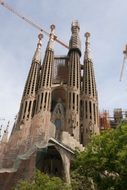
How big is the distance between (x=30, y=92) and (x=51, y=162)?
40.7 feet

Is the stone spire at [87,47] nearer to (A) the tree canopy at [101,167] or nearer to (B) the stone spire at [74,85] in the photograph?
(B) the stone spire at [74,85]

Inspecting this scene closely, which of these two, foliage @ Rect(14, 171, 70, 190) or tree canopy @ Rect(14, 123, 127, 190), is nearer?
tree canopy @ Rect(14, 123, 127, 190)

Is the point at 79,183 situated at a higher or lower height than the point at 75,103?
lower

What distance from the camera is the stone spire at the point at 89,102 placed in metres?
43.1

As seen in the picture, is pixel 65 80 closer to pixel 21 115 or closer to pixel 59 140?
pixel 21 115

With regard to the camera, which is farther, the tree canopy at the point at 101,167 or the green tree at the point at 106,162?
the tree canopy at the point at 101,167

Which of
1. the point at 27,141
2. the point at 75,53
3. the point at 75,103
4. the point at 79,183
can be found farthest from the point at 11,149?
the point at 75,53

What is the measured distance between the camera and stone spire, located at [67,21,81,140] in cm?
4300

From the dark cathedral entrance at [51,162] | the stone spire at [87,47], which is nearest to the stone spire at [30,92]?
the dark cathedral entrance at [51,162]

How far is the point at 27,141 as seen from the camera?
35.8 metres

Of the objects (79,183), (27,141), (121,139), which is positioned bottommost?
(79,183)

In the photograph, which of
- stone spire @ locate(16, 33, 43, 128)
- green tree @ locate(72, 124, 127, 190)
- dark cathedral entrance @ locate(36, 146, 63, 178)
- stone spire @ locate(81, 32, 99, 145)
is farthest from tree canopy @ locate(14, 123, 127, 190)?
stone spire @ locate(16, 33, 43, 128)

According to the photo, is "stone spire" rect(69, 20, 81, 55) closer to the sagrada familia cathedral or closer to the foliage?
the sagrada familia cathedral

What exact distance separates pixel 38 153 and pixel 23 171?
259cm
